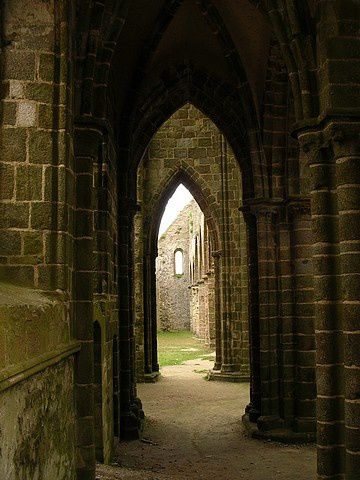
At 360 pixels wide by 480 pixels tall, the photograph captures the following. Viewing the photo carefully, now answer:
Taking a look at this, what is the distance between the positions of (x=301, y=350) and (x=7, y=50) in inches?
226

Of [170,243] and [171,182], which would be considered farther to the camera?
[170,243]

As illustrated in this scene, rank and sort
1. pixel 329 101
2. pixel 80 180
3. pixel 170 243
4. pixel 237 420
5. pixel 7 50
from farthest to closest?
pixel 170 243 < pixel 237 420 < pixel 80 180 < pixel 329 101 < pixel 7 50

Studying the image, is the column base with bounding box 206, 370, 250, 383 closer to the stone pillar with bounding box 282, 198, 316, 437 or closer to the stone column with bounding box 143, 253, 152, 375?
the stone column with bounding box 143, 253, 152, 375

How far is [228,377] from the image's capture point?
1427 cm

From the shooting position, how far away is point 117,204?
30.6 ft

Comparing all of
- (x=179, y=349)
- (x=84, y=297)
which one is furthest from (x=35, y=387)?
(x=179, y=349)

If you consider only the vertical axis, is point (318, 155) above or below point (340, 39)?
below

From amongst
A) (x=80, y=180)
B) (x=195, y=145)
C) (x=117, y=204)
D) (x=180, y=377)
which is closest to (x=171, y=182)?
(x=195, y=145)

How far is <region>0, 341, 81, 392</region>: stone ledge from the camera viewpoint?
2.88 metres

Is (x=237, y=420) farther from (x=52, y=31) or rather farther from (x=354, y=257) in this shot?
(x=52, y=31)

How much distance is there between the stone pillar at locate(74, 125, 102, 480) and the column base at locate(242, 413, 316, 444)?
12.8 feet

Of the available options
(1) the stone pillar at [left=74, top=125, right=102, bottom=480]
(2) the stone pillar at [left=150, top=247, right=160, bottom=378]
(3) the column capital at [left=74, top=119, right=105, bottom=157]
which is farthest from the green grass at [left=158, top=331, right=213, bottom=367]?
(3) the column capital at [left=74, top=119, right=105, bottom=157]

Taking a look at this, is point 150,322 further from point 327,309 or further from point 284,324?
point 327,309

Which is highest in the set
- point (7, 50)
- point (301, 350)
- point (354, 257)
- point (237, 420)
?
point (7, 50)
